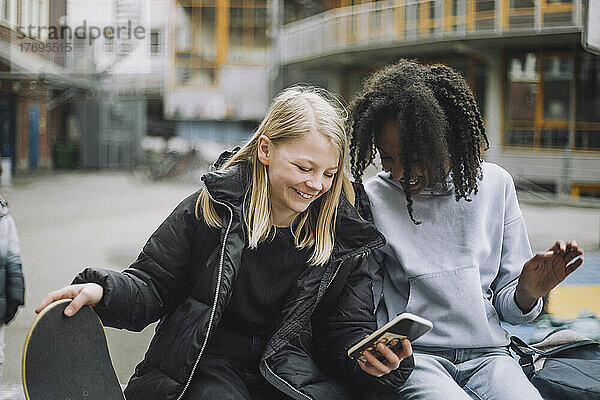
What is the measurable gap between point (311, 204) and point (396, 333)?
398 millimetres

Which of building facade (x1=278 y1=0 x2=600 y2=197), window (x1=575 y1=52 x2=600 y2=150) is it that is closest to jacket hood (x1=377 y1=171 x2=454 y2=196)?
building facade (x1=278 y1=0 x2=600 y2=197)

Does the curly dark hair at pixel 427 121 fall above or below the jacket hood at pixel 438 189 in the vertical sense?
above

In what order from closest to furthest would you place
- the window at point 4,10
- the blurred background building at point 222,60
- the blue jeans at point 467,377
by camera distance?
the blue jeans at point 467,377, the window at point 4,10, the blurred background building at point 222,60

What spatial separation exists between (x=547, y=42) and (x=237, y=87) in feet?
3.37

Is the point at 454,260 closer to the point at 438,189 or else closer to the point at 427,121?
the point at 438,189

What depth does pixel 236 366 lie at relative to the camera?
1.49 meters

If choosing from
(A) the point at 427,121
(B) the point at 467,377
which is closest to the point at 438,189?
(A) the point at 427,121

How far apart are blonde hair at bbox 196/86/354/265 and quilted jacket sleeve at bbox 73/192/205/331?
0.06 metres

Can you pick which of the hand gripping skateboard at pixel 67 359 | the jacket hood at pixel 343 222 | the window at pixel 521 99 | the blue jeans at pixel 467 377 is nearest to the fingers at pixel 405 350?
the blue jeans at pixel 467 377

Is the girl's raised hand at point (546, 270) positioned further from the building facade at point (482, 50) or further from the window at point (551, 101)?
the window at point (551, 101)

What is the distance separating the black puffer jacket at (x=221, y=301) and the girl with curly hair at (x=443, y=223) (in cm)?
13

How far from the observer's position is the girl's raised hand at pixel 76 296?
131 cm

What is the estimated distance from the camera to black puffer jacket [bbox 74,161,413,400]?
55.6 inches

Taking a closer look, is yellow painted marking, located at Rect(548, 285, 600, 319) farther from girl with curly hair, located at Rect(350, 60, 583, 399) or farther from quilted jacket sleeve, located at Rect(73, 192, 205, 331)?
quilted jacket sleeve, located at Rect(73, 192, 205, 331)
